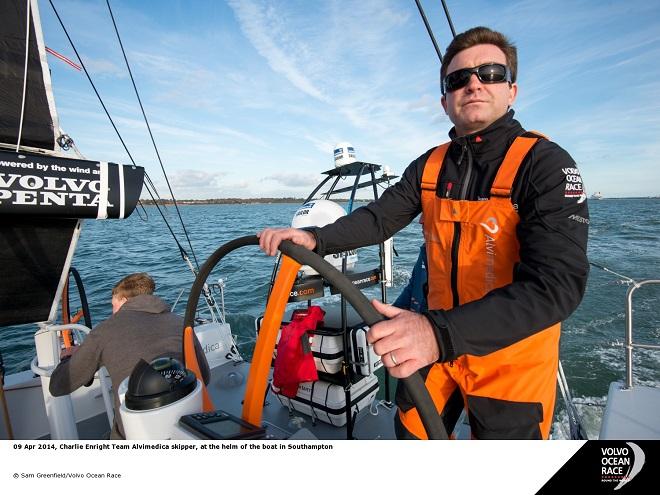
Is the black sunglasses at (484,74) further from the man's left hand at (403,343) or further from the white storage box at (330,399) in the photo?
the white storage box at (330,399)

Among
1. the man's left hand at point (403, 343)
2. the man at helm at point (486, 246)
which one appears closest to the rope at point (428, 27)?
the man at helm at point (486, 246)

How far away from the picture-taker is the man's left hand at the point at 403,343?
86cm

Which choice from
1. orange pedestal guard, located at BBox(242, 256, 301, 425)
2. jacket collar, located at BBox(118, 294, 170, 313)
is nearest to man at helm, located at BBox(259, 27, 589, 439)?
orange pedestal guard, located at BBox(242, 256, 301, 425)

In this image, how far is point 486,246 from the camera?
1421 mm

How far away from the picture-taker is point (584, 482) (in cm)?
112

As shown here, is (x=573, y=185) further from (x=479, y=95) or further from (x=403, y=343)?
(x=403, y=343)

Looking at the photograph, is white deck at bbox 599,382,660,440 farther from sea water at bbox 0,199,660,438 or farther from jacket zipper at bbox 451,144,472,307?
jacket zipper at bbox 451,144,472,307

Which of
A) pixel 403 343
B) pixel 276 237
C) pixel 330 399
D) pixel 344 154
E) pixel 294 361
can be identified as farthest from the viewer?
pixel 344 154

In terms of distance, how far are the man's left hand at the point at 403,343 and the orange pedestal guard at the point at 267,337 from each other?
1.39 ft

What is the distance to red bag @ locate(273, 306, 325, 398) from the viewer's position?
296 centimetres

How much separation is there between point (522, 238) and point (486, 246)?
8.9 inches

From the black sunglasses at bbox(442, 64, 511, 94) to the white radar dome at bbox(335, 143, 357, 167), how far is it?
3.34 meters

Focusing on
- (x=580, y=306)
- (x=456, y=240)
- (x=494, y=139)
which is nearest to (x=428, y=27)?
(x=494, y=139)

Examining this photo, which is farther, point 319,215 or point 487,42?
point 319,215
